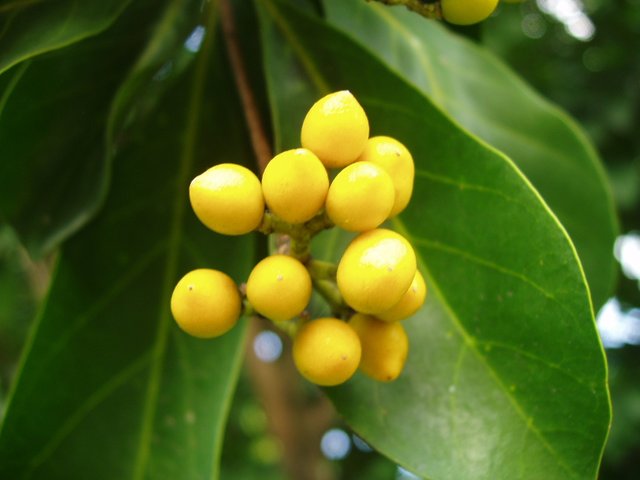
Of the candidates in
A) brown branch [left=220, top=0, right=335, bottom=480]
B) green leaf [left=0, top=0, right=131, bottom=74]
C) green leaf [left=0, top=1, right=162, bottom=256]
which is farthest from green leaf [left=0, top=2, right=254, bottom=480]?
brown branch [left=220, top=0, right=335, bottom=480]

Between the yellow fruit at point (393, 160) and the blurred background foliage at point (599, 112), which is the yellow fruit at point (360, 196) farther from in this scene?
the blurred background foliage at point (599, 112)

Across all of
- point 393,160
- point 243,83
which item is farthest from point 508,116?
point 393,160

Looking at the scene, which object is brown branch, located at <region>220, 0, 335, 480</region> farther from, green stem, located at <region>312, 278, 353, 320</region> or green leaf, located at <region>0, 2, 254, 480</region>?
green stem, located at <region>312, 278, 353, 320</region>

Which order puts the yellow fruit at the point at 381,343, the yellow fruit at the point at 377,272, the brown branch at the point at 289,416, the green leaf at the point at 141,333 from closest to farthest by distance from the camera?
the yellow fruit at the point at 377,272 → the yellow fruit at the point at 381,343 → the green leaf at the point at 141,333 → the brown branch at the point at 289,416

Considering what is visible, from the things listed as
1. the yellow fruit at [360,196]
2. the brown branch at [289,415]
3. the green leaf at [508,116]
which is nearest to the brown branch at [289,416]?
the brown branch at [289,415]

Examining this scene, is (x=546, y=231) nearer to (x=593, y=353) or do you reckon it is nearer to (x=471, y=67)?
(x=593, y=353)

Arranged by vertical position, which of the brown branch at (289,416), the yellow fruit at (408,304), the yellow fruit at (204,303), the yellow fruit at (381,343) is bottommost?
the brown branch at (289,416)

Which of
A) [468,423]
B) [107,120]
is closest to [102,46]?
[107,120]
